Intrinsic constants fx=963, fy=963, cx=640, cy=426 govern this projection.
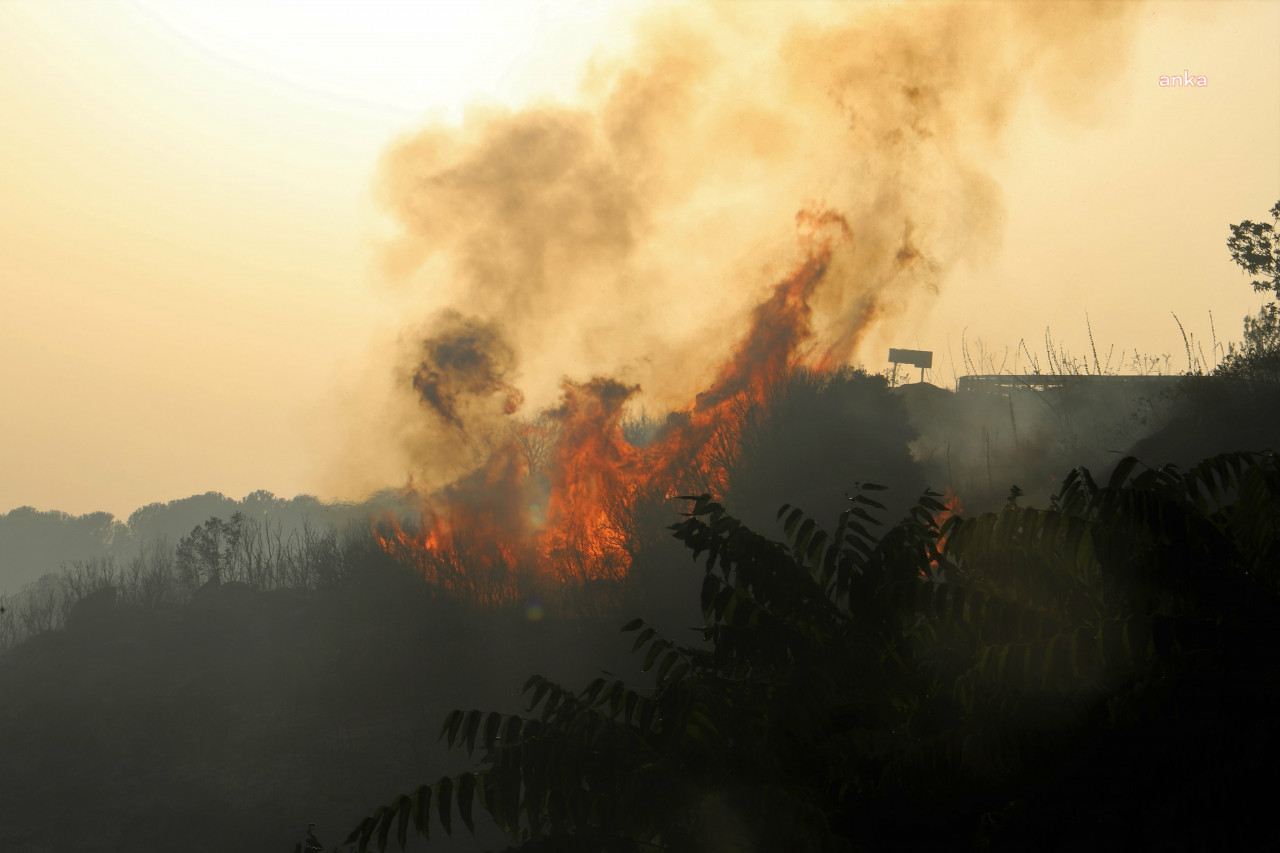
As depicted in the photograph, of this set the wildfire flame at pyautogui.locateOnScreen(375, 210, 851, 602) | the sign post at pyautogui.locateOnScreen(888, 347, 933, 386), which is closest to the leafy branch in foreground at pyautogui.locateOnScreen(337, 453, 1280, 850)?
the wildfire flame at pyautogui.locateOnScreen(375, 210, 851, 602)

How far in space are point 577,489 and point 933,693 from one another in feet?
97.0

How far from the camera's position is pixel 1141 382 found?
44.3 metres

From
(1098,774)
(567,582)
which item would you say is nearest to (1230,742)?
(1098,774)

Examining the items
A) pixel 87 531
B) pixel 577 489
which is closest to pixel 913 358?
pixel 577 489

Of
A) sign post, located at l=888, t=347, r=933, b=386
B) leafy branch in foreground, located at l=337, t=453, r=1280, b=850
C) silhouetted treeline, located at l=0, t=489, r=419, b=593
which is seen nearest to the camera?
leafy branch in foreground, located at l=337, t=453, r=1280, b=850

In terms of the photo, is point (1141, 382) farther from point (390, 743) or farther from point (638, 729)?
point (638, 729)

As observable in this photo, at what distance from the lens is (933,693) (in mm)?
5012

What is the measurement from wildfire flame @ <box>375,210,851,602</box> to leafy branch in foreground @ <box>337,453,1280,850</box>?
92.2 feet

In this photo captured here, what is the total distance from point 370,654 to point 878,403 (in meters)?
22.7

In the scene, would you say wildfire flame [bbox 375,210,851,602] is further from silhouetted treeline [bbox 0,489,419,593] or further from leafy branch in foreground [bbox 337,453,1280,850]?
silhouetted treeline [bbox 0,489,419,593]

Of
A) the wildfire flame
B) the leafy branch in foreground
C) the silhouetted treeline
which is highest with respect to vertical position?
the silhouetted treeline

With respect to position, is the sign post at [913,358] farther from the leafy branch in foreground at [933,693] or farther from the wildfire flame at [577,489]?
the leafy branch in foreground at [933,693]

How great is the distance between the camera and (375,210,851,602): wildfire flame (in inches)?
1334

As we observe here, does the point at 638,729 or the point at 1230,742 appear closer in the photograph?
the point at 1230,742
